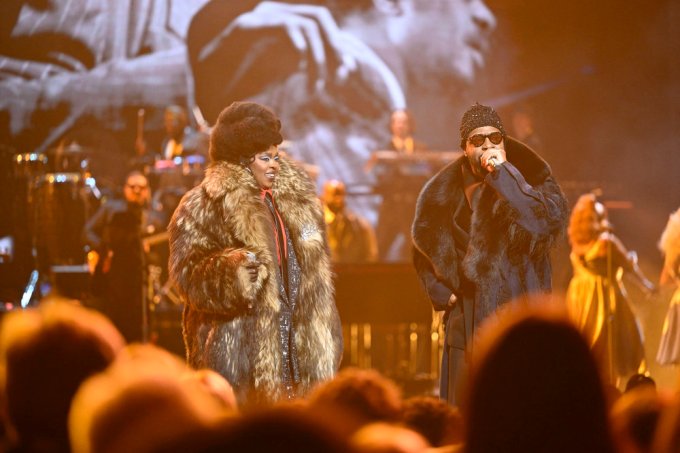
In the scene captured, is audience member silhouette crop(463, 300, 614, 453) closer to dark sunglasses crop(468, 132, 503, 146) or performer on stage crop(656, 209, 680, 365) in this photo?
dark sunglasses crop(468, 132, 503, 146)

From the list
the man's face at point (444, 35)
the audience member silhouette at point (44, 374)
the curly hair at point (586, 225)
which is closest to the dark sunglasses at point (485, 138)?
the audience member silhouette at point (44, 374)

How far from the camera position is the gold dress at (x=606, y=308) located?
8766mm

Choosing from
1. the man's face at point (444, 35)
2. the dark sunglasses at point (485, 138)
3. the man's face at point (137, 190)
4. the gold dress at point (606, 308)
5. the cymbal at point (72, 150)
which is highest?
the man's face at point (444, 35)

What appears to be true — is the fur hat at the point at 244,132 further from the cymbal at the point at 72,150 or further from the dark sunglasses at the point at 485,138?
the cymbal at the point at 72,150

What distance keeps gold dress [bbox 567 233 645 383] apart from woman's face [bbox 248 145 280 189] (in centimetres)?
484

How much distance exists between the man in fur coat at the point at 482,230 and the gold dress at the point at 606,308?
4.33 meters

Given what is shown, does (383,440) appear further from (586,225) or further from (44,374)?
(586,225)

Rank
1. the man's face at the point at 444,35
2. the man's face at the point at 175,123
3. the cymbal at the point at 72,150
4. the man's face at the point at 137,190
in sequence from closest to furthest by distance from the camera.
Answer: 1. the man's face at the point at 137,190
2. the cymbal at the point at 72,150
3. the man's face at the point at 175,123
4. the man's face at the point at 444,35

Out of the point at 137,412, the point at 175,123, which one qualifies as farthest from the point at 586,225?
the point at 137,412

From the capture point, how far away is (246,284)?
14.5 feet

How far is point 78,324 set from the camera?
2.05 meters

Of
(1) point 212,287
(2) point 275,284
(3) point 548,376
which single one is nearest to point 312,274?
(2) point 275,284

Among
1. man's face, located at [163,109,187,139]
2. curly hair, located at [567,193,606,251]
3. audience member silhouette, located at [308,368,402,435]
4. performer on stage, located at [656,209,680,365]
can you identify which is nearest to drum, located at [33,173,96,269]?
man's face, located at [163,109,187,139]

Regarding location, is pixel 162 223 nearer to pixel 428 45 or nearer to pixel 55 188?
pixel 55 188
